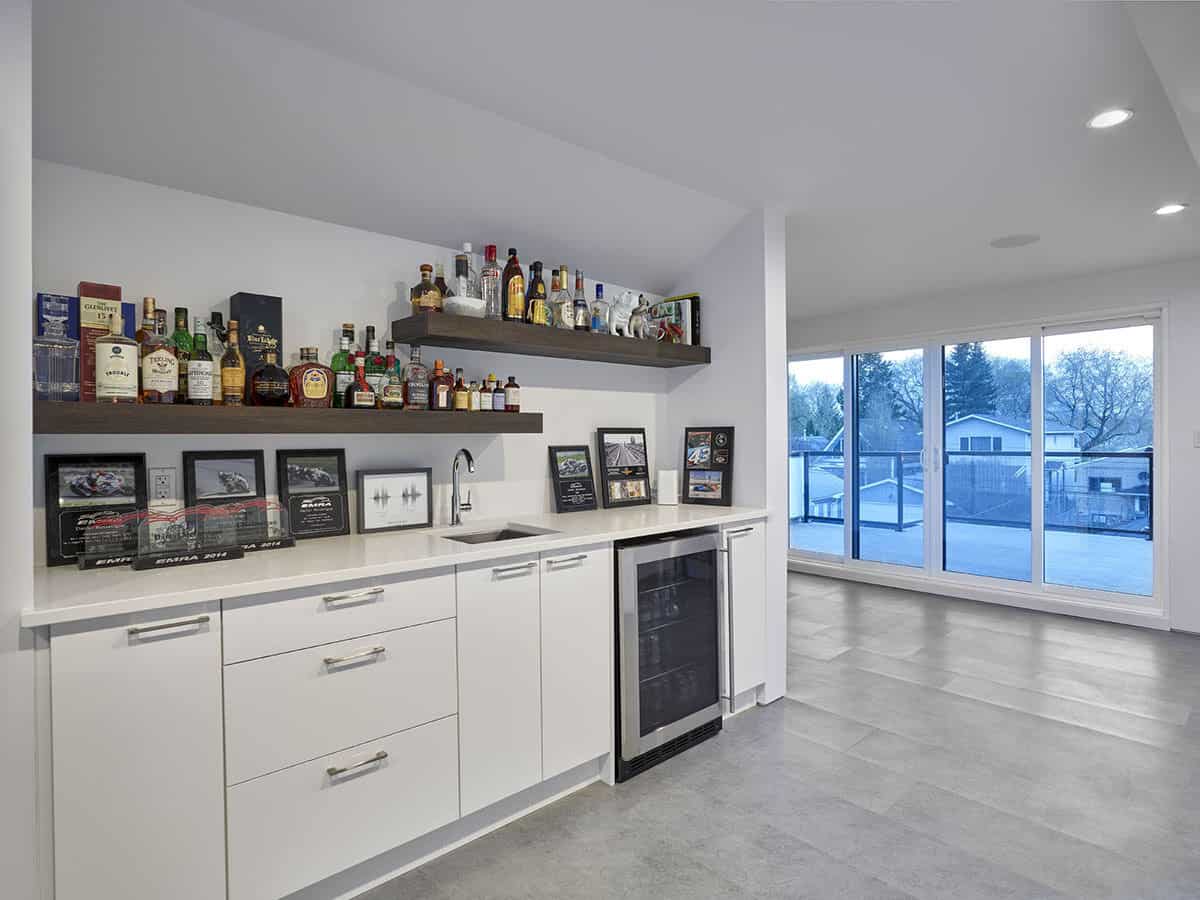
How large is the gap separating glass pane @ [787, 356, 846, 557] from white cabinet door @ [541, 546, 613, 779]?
394 cm

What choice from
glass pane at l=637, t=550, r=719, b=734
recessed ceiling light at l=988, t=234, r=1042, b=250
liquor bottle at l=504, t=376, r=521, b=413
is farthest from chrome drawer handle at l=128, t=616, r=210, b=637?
recessed ceiling light at l=988, t=234, r=1042, b=250

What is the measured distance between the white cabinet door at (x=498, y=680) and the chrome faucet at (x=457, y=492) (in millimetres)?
562

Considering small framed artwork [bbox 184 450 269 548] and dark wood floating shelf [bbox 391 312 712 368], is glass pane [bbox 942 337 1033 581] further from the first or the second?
small framed artwork [bbox 184 450 269 548]

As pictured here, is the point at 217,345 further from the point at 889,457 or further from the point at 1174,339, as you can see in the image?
the point at 1174,339

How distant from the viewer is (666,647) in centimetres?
272

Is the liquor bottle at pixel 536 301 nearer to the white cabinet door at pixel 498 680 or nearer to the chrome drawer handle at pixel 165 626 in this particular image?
the white cabinet door at pixel 498 680

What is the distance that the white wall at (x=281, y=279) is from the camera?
193 centimetres

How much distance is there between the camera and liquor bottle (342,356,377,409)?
225cm

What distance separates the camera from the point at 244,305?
2.14m

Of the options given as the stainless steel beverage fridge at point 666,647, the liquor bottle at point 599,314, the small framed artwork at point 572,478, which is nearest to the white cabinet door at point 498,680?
the stainless steel beverage fridge at point 666,647

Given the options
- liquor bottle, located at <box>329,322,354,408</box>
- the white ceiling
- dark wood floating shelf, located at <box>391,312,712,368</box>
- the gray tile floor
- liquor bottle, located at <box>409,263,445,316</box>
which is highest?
the white ceiling

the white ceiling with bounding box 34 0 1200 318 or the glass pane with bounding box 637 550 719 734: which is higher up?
the white ceiling with bounding box 34 0 1200 318

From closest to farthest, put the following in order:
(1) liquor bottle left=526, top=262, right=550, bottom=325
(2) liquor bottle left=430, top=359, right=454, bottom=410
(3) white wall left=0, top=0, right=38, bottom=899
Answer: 1. (3) white wall left=0, top=0, right=38, bottom=899
2. (2) liquor bottle left=430, top=359, right=454, bottom=410
3. (1) liquor bottle left=526, top=262, right=550, bottom=325

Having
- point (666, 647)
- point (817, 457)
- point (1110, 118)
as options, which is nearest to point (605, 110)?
point (1110, 118)
